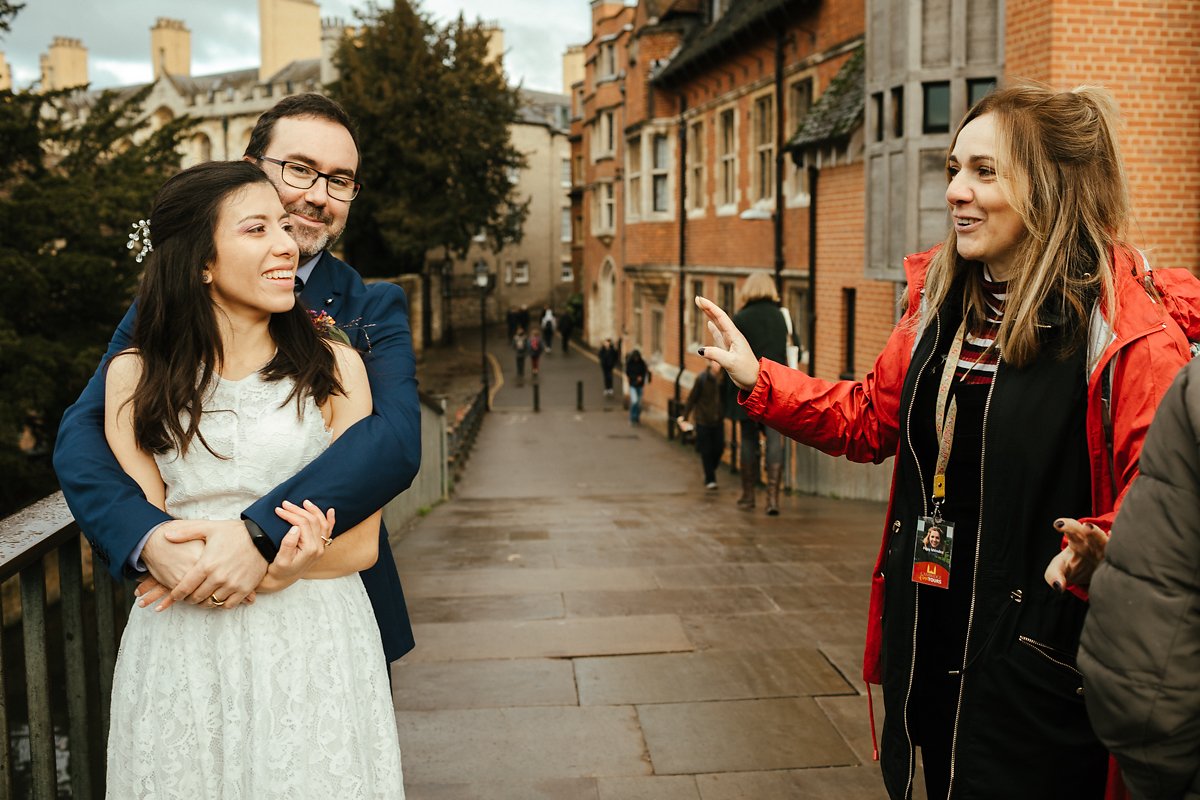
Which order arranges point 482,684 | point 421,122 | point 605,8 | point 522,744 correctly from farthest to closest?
point 421,122 < point 605,8 < point 482,684 < point 522,744

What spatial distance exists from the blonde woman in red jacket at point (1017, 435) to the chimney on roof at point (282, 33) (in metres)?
63.2

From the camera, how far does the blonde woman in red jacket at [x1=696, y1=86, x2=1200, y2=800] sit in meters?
2.38

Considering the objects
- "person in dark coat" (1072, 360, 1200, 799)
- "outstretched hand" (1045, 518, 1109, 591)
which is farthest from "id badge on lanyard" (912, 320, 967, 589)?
"person in dark coat" (1072, 360, 1200, 799)

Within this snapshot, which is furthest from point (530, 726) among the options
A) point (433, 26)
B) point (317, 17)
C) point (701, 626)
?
point (317, 17)

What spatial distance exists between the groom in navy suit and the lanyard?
117cm

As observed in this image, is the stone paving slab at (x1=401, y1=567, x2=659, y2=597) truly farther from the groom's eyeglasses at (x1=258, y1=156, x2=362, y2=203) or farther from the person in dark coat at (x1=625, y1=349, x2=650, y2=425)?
the person in dark coat at (x1=625, y1=349, x2=650, y2=425)

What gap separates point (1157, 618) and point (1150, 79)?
9765 millimetres

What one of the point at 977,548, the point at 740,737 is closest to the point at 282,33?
the point at 740,737

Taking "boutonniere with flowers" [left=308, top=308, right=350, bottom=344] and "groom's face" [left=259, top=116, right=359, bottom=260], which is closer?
"boutonniere with flowers" [left=308, top=308, right=350, bottom=344]

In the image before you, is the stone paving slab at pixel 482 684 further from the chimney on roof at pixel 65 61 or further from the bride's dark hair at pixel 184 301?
the chimney on roof at pixel 65 61

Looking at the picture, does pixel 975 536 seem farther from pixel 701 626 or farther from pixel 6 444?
pixel 6 444

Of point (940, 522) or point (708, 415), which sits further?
point (708, 415)

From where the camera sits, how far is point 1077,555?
2160mm

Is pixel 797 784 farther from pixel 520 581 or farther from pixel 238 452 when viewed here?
pixel 520 581
